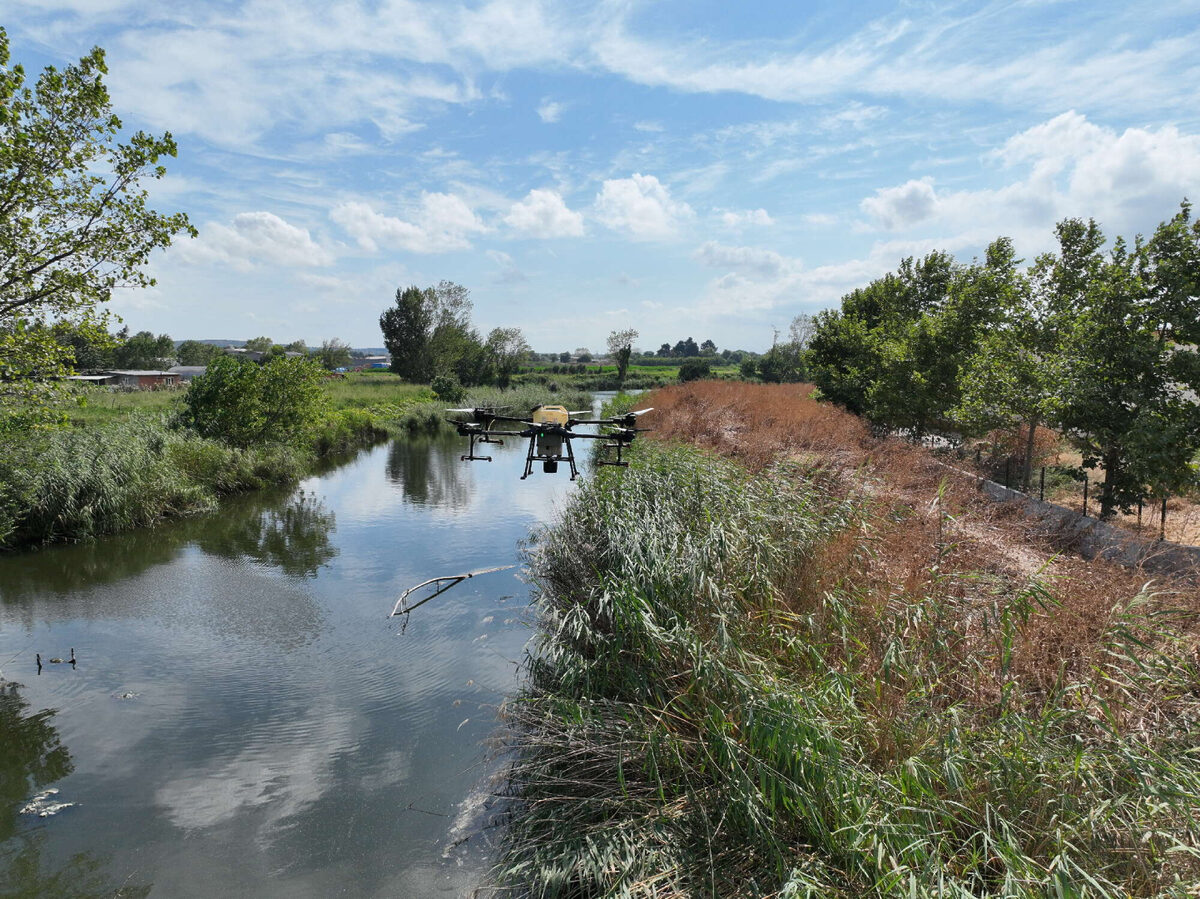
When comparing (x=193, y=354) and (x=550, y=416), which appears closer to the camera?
(x=550, y=416)

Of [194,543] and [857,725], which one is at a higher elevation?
[857,725]

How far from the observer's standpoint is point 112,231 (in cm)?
842

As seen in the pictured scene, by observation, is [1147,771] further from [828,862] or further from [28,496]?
[28,496]

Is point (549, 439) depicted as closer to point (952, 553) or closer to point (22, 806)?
point (952, 553)

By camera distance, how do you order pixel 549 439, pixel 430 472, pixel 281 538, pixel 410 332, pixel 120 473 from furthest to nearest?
pixel 410 332
pixel 430 472
pixel 281 538
pixel 120 473
pixel 549 439

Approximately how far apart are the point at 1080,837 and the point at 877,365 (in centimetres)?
2020

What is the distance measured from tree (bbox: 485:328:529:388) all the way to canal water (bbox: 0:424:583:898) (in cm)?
5201

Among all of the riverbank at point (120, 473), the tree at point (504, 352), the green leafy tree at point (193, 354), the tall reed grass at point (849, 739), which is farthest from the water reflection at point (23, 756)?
the green leafy tree at point (193, 354)

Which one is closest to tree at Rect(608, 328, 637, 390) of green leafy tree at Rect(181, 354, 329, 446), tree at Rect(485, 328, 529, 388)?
tree at Rect(485, 328, 529, 388)

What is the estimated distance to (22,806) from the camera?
21.7 feet

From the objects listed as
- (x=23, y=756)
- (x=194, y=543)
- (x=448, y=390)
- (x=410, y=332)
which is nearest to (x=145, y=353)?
(x=410, y=332)

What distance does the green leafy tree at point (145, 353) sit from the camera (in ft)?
256

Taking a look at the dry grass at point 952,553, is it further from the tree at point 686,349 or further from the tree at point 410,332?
the tree at point 686,349

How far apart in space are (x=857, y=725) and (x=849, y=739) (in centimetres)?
12
